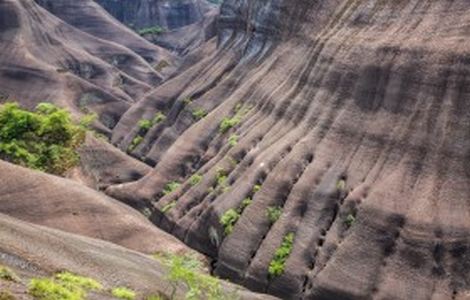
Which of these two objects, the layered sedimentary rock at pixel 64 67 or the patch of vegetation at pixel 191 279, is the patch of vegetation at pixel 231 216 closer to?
the patch of vegetation at pixel 191 279

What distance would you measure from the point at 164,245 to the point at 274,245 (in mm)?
7926

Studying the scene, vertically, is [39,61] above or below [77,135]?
below

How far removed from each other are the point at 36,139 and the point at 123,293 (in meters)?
36.1

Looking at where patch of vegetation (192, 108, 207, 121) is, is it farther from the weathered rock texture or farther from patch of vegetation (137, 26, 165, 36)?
patch of vegetation (137, 26, 165, 36)

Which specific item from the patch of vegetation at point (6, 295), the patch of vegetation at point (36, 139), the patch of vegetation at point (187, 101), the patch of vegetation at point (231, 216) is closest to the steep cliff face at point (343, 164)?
the patch of vegetation at point (231, 216)

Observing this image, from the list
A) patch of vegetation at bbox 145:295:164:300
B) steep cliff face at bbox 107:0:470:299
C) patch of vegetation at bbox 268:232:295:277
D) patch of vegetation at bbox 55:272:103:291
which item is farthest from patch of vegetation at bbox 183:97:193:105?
patch of vegetation at bbox 55:272:103:291

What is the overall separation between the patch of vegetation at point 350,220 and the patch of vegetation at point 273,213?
5.54 m

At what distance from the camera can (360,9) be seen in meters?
59.0

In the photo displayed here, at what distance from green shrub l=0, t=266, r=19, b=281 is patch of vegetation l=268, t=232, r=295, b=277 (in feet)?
78.9

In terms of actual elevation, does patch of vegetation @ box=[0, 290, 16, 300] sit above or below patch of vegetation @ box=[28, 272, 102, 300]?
above

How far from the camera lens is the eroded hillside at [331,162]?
138ft

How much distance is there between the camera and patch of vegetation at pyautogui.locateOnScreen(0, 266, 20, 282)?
23538mm

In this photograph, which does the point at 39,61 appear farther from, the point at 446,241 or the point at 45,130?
the point at 446,241

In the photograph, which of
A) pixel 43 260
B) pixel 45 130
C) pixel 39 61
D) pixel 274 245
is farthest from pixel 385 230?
pixel 39 61
